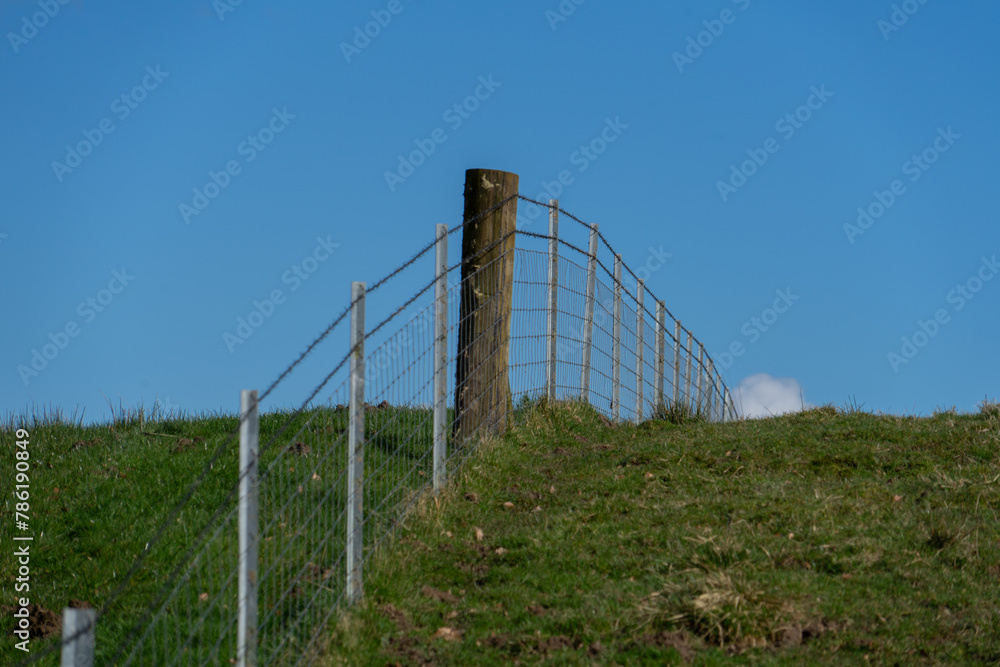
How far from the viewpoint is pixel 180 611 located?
20.6 ft

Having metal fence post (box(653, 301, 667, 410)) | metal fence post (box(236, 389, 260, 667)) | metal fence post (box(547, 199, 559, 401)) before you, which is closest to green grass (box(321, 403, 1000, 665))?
metal fence post (box(236, 389, 260, 667))

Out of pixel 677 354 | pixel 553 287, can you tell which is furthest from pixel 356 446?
pixel 677 354

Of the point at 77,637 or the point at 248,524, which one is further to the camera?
the point at 248,524

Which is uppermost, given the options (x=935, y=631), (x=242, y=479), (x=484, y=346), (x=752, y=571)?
(x=484, y=346)

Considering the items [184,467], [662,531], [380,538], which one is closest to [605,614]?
[662,531]

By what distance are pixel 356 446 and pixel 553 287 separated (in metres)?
5.13

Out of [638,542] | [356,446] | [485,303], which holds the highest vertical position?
[485,303]

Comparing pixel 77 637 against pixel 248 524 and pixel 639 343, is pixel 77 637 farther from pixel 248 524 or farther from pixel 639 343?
pixel 639 343

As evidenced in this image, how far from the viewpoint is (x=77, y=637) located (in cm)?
313

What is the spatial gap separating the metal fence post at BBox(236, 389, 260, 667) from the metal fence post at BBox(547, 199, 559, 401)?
621 cm

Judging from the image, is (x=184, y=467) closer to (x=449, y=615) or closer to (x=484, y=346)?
(x=484, y=346)

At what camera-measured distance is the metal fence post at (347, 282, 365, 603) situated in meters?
5.53

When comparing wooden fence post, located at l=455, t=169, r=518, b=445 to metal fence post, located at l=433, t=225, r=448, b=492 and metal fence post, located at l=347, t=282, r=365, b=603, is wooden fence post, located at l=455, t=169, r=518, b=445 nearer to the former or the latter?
metal fence post, located at l=433, t=225, r=448, b=492

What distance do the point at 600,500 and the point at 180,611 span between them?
3196 mm
